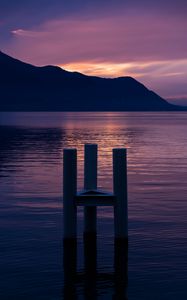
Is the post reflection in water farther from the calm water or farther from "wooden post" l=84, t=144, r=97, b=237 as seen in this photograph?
"wooden post" l=84, t=144, r=97, b=237

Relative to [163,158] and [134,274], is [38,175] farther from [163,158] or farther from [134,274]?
[134,274]

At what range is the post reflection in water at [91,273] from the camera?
12.5 meters

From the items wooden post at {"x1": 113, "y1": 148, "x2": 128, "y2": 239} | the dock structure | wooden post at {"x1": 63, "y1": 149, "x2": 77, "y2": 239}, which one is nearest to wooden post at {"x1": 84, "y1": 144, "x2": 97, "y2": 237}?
the dock structure

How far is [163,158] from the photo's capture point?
47.2 m

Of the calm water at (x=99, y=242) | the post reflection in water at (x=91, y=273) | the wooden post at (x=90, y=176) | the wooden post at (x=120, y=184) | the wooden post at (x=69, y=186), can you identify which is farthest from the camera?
the wooden post at (x=90, y=176)

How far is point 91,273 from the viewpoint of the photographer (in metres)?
13.9

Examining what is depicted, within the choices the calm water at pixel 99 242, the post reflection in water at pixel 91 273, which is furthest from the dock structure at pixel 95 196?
the calm water at pixel 99 242

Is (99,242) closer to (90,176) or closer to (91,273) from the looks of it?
(90,176)

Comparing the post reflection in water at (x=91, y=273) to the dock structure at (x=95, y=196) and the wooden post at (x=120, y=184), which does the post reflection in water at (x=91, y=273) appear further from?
the wooden post at (x=120, y=184)

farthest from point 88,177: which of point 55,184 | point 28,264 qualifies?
point 55,184

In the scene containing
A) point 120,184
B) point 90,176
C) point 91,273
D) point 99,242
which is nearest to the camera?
point 91,273

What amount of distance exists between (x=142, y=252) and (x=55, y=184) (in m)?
14.5

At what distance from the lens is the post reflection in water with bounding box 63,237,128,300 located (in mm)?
12547

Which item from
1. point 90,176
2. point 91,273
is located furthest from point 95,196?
point 91,273
